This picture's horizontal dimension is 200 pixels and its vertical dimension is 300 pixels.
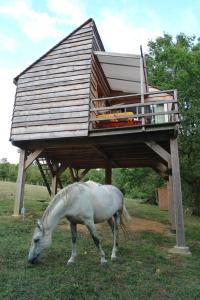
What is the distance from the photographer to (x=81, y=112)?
928 centimetres

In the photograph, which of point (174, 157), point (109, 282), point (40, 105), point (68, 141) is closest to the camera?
point (109, 282)

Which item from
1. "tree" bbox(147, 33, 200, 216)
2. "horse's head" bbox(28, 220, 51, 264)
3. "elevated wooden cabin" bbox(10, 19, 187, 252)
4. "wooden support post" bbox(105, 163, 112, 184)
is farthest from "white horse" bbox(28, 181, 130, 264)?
"tree" bbox(147, 33, 200, 216)

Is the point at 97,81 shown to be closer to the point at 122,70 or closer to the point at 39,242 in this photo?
the point at 122,70

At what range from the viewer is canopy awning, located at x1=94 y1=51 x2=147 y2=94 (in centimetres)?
948

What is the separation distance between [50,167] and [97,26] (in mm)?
6696

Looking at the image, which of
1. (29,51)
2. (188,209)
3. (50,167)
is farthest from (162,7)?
(188,209)

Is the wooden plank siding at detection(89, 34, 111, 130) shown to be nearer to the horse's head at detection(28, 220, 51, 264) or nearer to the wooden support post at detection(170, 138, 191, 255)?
the wooden support post at detection(170, 138, 191, 255)

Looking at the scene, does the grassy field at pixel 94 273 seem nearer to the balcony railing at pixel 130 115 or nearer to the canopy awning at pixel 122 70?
the balcony railing at pixel 130 115

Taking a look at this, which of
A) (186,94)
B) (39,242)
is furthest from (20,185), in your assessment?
(186,94)

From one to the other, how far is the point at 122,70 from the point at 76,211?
24.4 ft

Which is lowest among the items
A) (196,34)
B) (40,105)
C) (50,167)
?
(50,167)

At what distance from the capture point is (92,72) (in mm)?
10047

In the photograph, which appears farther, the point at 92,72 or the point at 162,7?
the point at 162,7

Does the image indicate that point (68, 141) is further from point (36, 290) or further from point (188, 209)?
point (188, 209)
